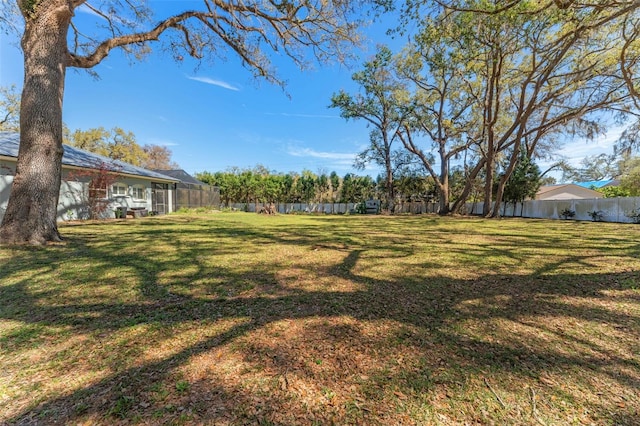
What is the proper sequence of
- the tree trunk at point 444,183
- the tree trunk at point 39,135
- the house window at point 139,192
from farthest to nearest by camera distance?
the tree trunk at point 444,183
the house window at point 139,192
the tree trunk at point 39,135

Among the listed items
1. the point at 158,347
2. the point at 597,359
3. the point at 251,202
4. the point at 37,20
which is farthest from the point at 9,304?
the point at 251,202

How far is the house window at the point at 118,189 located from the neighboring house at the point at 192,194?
15.4 feet

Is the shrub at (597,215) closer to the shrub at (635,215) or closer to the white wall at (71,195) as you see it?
the shrub at (635,215)

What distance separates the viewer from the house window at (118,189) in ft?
44.6

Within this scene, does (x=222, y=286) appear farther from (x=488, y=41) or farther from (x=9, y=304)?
(x=488, y=41)

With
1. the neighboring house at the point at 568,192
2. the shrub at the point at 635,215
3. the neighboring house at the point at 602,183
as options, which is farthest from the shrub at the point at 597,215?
the neighboring house at the point at 602,183

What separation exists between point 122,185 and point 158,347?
620 inches

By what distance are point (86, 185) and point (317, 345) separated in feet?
44.9

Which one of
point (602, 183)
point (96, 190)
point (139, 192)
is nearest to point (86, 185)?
point (96, 190)

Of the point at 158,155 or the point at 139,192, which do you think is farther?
the point at 158,155

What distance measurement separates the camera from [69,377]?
151cm

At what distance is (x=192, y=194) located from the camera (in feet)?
67.9

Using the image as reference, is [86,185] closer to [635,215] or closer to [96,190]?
[96,190]

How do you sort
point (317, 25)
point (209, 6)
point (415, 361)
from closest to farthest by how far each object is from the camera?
point (415, 361) < point (209, 6) < point (317, 25)
